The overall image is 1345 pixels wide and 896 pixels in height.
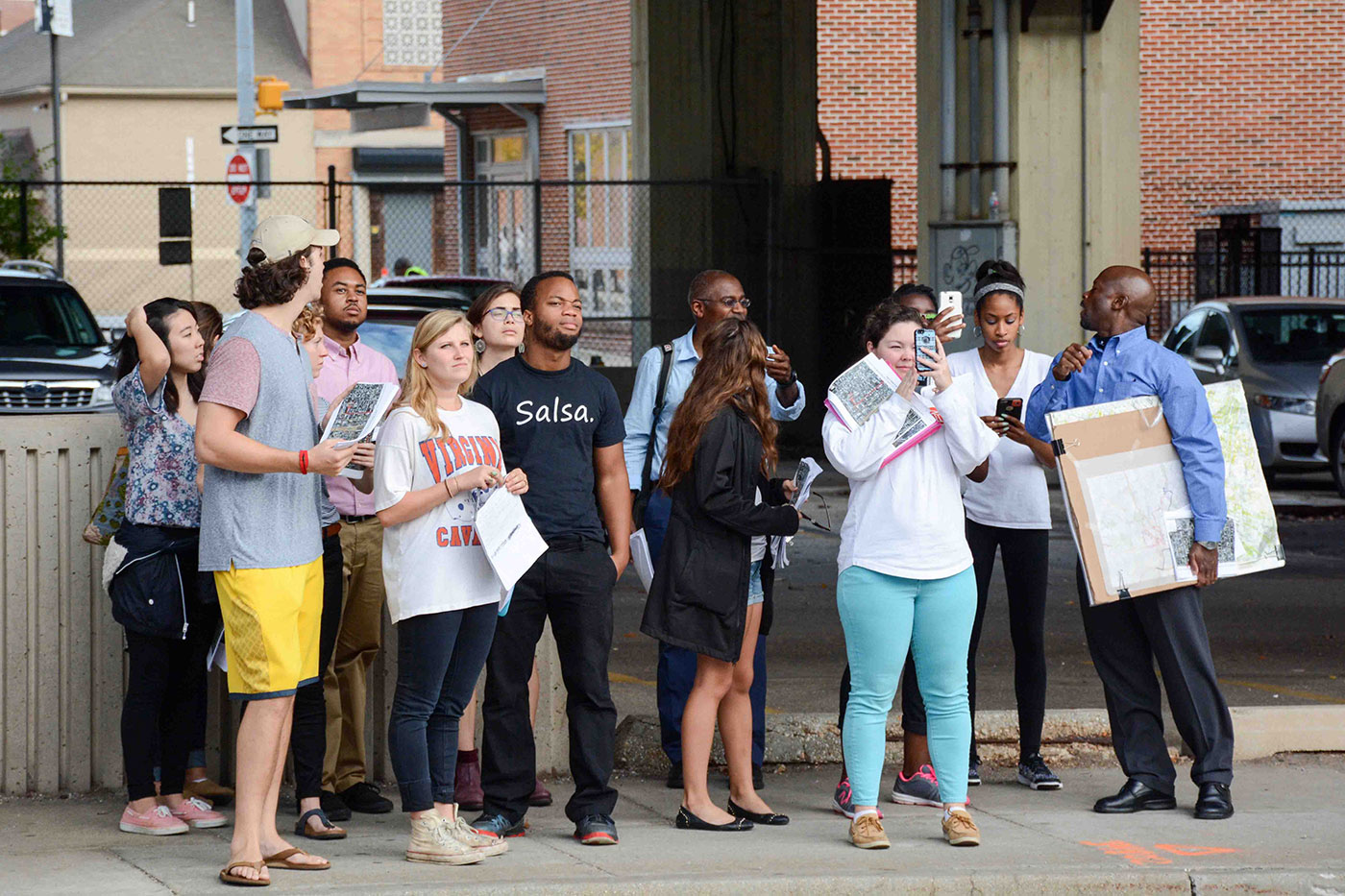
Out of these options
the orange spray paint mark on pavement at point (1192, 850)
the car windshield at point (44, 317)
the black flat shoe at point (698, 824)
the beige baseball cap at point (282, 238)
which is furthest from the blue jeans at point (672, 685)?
the car windshield at point (44, 317)

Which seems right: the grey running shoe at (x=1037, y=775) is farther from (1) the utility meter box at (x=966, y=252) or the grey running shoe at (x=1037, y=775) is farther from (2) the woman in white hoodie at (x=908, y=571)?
(1) the utility meter box at (x=966, y=252)

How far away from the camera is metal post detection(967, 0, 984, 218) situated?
15961 millimetres

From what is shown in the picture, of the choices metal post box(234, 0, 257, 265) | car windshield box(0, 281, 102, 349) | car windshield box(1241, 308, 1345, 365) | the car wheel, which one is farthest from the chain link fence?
the car wheel

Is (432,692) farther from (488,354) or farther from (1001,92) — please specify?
(1001,92)

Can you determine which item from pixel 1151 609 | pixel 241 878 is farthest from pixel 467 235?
pixel 241 878

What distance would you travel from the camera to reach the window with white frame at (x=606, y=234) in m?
27.4

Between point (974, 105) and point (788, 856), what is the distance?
37.0ft

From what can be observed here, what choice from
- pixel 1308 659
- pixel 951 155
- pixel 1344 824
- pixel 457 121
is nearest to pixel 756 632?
pixel 1344 824

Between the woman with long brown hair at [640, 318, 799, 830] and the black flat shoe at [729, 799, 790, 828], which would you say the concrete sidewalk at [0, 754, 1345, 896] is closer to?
the black flat shoe at [729, 799, 790, 828]

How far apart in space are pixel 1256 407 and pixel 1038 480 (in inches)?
434

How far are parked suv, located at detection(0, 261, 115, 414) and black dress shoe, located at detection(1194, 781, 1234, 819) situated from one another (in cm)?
980

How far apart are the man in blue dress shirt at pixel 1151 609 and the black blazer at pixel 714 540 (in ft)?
4.03

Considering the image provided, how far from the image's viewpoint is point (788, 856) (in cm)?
596

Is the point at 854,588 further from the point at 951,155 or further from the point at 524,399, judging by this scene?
the point at 951,155
